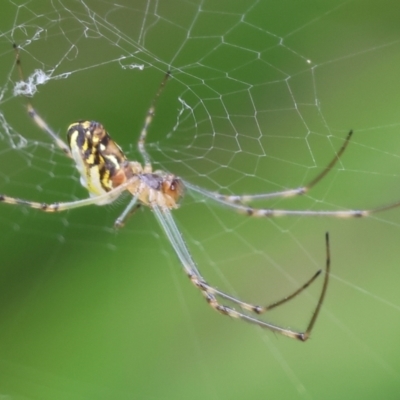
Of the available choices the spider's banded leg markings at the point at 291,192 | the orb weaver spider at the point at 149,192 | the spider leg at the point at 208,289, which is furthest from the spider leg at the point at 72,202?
the spider's banded leg markings at the point at 291,192

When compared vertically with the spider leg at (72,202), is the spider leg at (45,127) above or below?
above

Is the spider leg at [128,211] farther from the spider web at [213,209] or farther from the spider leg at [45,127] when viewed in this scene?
the spider leg at [45,127]

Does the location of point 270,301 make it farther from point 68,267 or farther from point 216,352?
point 68,267

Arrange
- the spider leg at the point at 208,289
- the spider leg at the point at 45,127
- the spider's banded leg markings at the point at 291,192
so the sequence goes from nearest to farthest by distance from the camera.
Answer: the spider's banded leg markings at the point at 291,192
the spider leg at the point at 208,289
the spider leg at the point at 45,127

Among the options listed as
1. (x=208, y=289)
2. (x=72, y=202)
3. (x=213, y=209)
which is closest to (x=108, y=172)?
(x=72, y=202)

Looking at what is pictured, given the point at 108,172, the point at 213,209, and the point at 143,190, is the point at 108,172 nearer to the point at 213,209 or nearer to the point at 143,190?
the point at 143,190

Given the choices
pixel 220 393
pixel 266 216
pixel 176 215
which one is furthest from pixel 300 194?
pixel 220 393

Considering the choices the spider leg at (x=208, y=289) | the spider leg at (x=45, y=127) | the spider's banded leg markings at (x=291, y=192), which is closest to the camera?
the spider's banded leg markings at (x=291, y=192)
